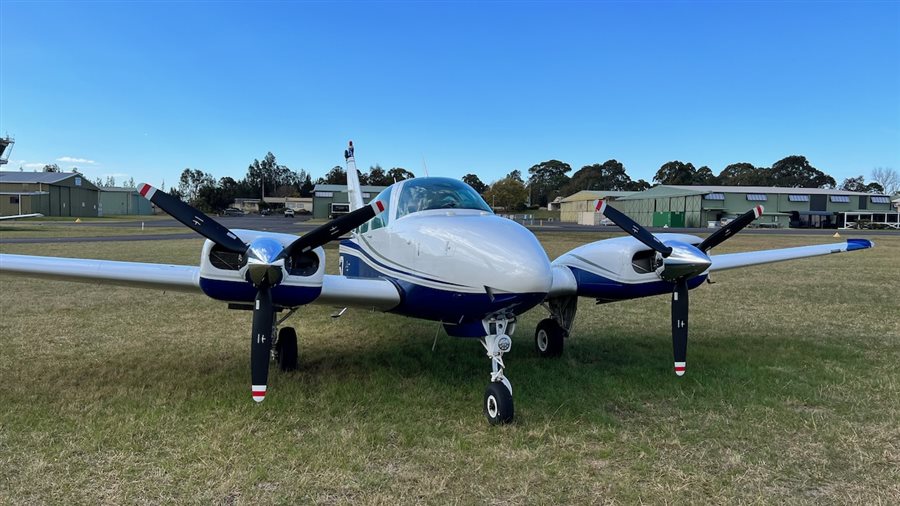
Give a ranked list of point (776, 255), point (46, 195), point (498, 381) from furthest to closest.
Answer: point (46, 195) < point (776, 255) < point (498, 381)

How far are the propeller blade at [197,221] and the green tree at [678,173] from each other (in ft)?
410

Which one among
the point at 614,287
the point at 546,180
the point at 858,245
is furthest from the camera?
the point at 546,180

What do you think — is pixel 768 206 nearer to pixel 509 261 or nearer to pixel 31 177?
pixel 509 261

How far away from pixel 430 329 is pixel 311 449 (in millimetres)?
4988

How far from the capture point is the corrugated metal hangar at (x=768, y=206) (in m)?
69.1

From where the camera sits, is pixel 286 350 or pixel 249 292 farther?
pixel 286 350

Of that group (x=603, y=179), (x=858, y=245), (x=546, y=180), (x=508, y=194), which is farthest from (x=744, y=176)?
(x=858, y=245)

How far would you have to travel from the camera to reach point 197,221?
4988 mm

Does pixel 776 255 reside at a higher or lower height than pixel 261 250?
lower

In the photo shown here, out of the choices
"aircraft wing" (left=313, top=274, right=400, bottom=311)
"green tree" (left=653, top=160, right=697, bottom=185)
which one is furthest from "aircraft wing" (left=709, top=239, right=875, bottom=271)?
"green tree" (left=653, top=160, right=697, bottom=185)

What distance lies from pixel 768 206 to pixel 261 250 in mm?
80634

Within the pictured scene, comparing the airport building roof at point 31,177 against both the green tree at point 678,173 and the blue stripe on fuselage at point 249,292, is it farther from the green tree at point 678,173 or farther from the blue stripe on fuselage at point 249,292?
the green tree at point 678,173

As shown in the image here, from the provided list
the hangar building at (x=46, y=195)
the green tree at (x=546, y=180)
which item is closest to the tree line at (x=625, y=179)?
the green tree at (x=546, y=180)

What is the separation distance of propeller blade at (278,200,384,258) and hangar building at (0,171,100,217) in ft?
249
